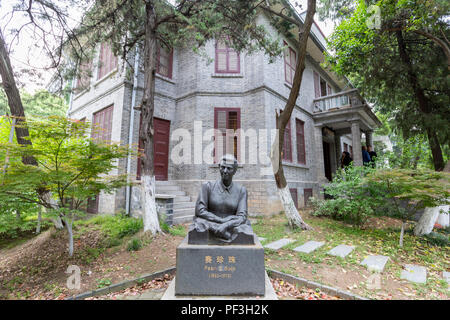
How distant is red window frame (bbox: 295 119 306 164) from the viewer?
1188cm

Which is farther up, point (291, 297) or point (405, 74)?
point (405, 74)

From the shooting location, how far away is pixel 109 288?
343 cm

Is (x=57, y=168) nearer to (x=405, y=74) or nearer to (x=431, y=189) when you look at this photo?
(x=431, y=189)

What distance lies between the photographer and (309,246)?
17.4 feet

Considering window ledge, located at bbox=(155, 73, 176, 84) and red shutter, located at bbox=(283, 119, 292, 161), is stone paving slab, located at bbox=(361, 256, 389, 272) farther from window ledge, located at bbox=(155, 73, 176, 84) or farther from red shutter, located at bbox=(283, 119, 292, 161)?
window ledge, located at bbox=(155, 73, 176, 84)

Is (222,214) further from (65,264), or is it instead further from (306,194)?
(306,194)

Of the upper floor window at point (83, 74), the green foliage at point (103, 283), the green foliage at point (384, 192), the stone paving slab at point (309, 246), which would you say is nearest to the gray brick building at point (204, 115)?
the upper floor window at point (83, 74)

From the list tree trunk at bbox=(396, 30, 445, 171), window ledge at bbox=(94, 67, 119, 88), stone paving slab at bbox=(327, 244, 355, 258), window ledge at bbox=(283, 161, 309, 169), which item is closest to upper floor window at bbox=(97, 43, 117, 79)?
window ledge at bbox=(94, 67, 119, 88)

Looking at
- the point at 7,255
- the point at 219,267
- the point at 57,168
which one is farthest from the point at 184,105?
the point at 219,267

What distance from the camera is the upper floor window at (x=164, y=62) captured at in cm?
1034

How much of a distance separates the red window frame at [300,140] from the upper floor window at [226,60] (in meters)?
4.43

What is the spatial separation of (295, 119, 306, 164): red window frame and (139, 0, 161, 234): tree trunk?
8220mm

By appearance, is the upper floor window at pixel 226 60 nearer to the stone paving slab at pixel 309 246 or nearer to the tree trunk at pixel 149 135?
the tree trunk at pixel 149 135

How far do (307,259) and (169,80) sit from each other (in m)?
9.54
